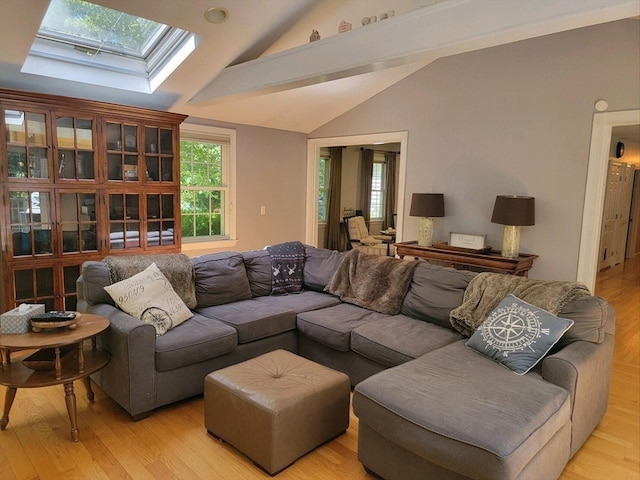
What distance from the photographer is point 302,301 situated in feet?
11.4

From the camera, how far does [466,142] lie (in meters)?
4.67

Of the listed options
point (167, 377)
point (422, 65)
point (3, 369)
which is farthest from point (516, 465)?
point (422, 65)

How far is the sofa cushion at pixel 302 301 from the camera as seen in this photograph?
3.34 metres

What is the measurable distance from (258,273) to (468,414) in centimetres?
227

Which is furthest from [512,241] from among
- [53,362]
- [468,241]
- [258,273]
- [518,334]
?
[53,362]

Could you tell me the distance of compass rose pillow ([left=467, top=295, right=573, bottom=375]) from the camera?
217 cm

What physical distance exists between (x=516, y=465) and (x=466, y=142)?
3.78 metres

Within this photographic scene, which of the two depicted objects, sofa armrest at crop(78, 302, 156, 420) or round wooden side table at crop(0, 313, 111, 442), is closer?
round wooden side table at crop(0, 313, 111, 442)

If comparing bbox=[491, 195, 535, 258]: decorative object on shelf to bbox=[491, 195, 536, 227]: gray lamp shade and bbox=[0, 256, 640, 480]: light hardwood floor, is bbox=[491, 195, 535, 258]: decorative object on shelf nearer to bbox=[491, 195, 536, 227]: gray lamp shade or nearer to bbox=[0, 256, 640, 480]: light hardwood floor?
bbox=[491, 195, 536, 227]: gray lamp shade

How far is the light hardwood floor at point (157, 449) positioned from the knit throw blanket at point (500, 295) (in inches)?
33.1

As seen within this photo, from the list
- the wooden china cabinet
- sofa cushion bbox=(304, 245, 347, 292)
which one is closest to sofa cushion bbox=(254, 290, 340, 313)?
sofa cushion bbox=(304, 245, 347, 292)

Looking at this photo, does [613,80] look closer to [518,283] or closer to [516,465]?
[518,283]

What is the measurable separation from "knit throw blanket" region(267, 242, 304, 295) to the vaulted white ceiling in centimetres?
145

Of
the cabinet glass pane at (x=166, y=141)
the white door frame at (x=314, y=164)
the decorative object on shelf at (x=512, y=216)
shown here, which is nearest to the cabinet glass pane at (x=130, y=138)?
the cabinet glass pane at (x=166, y=141)
